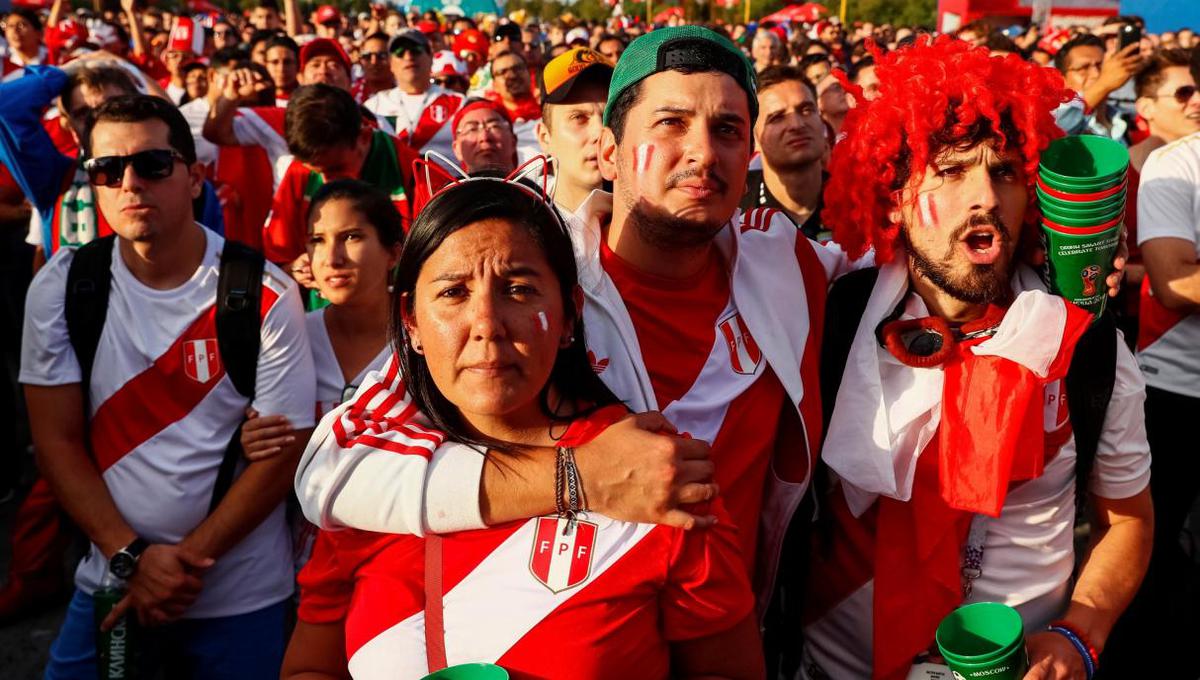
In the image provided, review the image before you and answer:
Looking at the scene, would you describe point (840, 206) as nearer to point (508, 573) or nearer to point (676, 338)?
point (676, 338)

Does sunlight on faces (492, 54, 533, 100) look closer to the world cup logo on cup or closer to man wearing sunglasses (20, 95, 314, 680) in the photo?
man wearing sunglasses (20, 95, 314, 680)

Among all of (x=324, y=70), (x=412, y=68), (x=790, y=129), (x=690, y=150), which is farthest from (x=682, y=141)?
(x=412, y=68)

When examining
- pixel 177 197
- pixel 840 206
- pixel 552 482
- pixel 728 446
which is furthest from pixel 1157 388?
pixel 177 197

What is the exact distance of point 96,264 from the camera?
2.85 meters

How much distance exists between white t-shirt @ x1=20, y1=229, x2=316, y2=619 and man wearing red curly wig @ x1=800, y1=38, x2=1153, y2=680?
5.45 ft

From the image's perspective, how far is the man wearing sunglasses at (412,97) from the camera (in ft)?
21.8

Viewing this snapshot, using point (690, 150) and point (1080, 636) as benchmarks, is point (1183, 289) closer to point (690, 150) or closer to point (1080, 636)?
point (1080, 636)

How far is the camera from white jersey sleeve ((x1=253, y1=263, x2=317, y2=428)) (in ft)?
9.29

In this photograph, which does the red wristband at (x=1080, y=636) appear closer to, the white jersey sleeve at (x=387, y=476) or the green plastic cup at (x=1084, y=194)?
the green plastic cup at (x=1084, y=194)

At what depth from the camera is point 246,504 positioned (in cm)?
282

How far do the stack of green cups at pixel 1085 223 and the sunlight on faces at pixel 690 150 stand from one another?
0.67 metres

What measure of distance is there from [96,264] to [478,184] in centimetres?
160

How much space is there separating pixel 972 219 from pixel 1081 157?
0.30 m

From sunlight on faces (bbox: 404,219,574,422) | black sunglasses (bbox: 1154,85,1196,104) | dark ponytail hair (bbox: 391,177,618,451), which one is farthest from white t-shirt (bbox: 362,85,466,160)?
sunlight on faces (bbox: 404,219,574,422)
